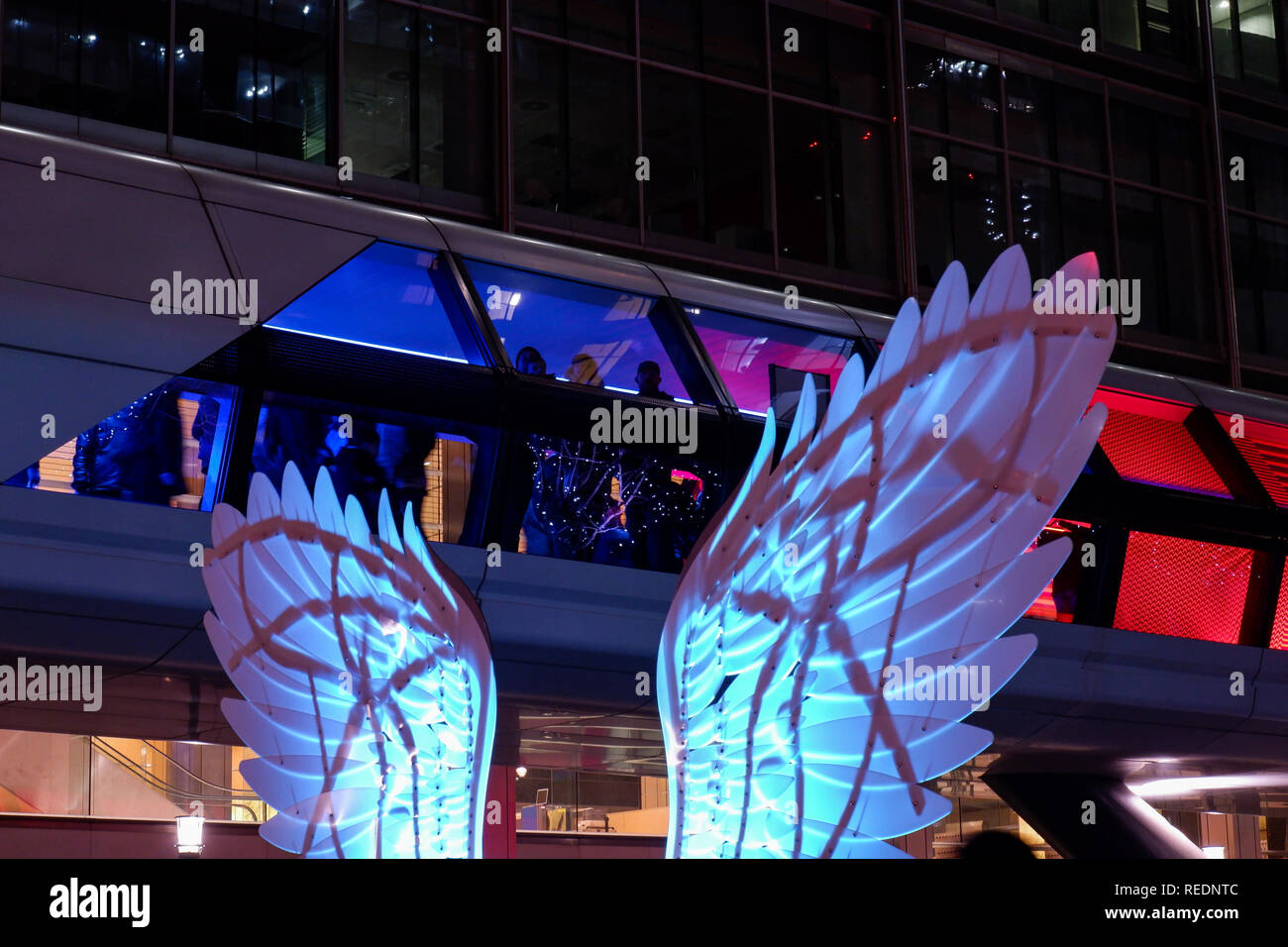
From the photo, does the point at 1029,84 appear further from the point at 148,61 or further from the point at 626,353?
the point at 148,61

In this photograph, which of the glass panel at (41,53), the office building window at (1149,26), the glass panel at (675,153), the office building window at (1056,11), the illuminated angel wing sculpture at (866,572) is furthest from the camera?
the office building window at (1149,26)

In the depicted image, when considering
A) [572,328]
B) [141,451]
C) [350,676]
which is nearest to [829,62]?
[572,328]

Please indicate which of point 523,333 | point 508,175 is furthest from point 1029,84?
point 523,333

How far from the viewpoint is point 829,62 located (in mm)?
21672

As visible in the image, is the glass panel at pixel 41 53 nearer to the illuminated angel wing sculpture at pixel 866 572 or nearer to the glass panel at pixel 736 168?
the glass panel at pixel 736 168

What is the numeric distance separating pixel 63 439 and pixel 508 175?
7628 mm

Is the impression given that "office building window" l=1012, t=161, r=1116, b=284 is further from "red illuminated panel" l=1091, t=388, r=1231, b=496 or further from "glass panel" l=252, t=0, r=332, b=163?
"glass panel" l=252, t=0, r=332, b=163

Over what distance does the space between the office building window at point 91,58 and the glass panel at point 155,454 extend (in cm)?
486

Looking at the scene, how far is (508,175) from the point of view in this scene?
17938 mm

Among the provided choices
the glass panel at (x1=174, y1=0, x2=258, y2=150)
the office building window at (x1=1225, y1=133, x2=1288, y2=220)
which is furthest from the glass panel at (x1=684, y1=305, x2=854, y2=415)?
the office building window at (x1=1225, y1=133, x2=1288, y2=220)

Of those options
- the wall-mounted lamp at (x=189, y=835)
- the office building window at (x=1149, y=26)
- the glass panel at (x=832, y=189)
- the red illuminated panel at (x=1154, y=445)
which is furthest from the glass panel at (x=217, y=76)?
the office building window at (x=1149, y=26)

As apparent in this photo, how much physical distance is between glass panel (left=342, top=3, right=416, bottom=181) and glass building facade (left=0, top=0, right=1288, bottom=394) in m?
0.03

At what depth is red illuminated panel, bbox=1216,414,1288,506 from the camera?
1984cm

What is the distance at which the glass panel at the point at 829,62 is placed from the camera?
839 inches
